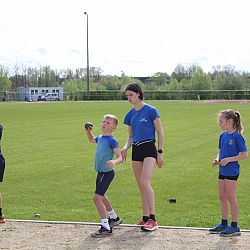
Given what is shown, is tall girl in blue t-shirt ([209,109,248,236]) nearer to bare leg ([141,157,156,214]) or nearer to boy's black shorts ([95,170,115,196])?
bare leg ([141,157,156,214])

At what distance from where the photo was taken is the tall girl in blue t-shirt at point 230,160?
706 cm

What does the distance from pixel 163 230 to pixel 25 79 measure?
4651 inches

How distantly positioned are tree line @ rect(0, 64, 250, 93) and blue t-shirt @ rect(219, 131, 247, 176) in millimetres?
96068

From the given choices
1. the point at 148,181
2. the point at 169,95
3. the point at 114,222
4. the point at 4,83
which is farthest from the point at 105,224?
the point at 4,83

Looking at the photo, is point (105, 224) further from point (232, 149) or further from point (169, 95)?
point (169, 95)

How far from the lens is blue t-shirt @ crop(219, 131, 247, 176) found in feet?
23.3

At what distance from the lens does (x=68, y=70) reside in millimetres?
135500

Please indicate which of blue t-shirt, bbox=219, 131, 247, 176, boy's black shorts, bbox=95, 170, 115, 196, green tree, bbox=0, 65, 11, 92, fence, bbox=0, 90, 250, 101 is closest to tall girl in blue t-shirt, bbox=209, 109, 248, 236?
blue t-shirt, bbox=219, 131, 247, 176

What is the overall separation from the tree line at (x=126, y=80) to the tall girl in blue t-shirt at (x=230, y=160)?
3781 inches

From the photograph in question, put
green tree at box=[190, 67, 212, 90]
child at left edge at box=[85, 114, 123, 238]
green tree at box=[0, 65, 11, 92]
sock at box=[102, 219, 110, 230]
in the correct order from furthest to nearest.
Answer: green tree at box=[0, 65, 11, 92] < green tree at box=[190, 67, 212, 90] < child at left edge at box=[85, 114, 123, 238] < sock at box=[102, 219, 110, 230]

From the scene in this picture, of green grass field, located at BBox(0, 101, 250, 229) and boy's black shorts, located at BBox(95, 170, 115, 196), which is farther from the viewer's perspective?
green grass field, located at BBox(0, 101, 250, 229)

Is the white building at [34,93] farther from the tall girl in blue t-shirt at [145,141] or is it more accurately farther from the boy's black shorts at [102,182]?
the boy's black shorts at [102,182]

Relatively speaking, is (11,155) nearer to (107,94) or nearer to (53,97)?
(107,94)

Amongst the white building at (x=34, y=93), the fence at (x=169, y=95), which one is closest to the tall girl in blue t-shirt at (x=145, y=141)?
the fence at (x=169, y=95)
